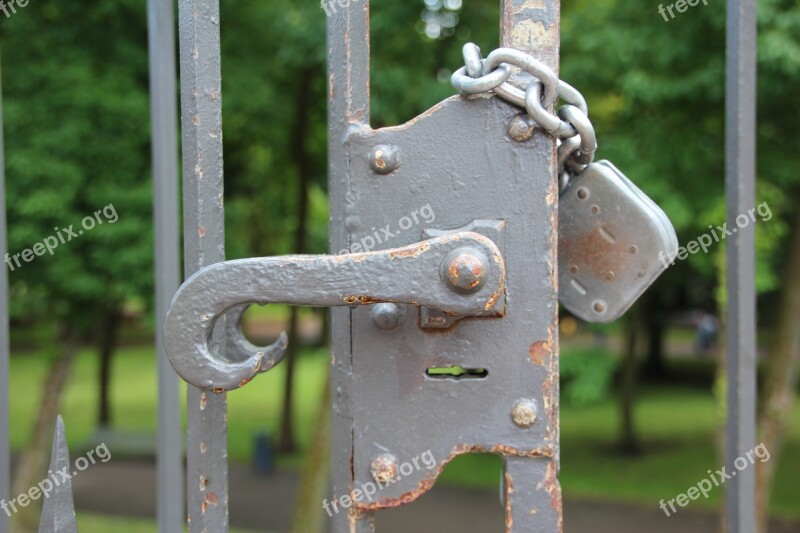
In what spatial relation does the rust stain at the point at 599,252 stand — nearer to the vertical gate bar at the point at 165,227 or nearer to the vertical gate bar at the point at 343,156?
the vertical gate bar at the point at 343,156

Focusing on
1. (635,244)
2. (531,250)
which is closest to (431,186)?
(531,250)

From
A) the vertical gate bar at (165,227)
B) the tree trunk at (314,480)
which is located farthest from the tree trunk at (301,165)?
the vertical gate bar at (165,227)

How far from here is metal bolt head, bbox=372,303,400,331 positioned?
3.57 ft

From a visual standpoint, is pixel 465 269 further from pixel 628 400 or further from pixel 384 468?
pixel 628 400

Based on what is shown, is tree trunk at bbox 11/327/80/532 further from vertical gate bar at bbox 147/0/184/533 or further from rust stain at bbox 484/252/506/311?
rust stain at bbox 484/252/506/311

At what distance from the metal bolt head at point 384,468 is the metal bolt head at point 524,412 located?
18cm

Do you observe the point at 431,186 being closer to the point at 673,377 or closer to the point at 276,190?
the point at 276,190

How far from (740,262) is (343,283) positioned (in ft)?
2.28

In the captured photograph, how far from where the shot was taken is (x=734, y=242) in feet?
4.22

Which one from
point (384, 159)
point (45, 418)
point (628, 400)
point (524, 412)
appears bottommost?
point (628, 400)

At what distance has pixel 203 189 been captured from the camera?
1.13 meters

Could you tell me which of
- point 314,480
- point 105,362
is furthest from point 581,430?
point 105,362

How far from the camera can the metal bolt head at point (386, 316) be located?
1.09 meters

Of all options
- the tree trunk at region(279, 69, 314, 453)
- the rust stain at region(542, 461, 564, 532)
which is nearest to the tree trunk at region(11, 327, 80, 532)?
the tree trunk at region(279, 69, 314, 453)
